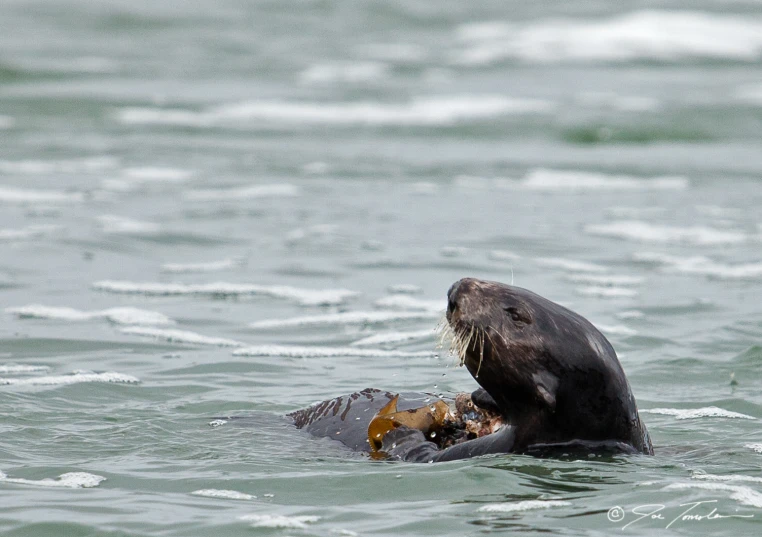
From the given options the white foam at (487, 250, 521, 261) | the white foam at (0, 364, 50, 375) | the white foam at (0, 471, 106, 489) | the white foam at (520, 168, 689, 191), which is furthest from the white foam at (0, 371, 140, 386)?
the white foam at (520, 168, 689, 191)

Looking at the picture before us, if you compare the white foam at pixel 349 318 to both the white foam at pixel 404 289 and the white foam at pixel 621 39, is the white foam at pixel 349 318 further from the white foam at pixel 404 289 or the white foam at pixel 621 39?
the white foam at pixel 621 39

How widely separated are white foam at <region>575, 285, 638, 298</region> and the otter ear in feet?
14.1

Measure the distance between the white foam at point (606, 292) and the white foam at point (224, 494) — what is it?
16.3ft

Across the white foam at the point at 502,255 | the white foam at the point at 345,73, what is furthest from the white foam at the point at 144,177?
the white foam at the point at 345,73

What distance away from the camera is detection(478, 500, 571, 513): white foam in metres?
4.26

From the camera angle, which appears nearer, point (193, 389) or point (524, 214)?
point (193, 389)

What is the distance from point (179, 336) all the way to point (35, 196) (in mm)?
5128

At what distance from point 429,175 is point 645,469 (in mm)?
9980

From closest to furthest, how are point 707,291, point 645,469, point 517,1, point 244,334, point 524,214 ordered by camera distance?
1. point 645,469
2. point 244,334
3. point 707,291
4. point 524,214
5. point 517,1

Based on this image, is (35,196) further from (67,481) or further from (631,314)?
(67,481)

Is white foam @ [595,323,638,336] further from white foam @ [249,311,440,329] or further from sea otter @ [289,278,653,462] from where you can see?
sea otter @ [289,278,653,462]

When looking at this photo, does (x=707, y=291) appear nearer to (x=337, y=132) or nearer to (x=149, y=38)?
(x=337, y=132)

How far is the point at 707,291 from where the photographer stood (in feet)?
30.3

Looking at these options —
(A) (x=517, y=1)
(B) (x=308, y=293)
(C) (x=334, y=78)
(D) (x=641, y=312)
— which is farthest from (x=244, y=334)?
(A) (x=517, y=1)
